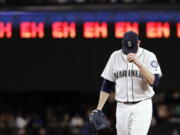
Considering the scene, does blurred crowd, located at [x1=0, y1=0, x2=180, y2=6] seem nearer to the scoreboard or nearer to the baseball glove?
the scoreboard

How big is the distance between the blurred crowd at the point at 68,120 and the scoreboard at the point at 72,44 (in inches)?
30.1

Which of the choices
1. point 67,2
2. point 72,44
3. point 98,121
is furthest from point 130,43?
point 72,44

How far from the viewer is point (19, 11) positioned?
1549cm

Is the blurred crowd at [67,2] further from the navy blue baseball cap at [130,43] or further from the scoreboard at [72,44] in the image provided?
the navy blue baseball cap at [130,43]

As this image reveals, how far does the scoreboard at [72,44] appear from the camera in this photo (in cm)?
1541

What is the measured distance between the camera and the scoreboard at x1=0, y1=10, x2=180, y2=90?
15.4m

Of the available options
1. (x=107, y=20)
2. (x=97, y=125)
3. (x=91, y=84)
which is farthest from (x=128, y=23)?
(x=97, y=125)

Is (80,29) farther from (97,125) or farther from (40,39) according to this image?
(97,125)

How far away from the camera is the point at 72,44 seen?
1575 centimetres

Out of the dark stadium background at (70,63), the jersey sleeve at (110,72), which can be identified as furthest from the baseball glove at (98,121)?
the dark stadium background at (70,63)

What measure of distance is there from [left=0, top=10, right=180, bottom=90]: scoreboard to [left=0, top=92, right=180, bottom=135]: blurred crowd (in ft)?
2.50

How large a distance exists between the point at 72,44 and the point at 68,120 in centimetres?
178

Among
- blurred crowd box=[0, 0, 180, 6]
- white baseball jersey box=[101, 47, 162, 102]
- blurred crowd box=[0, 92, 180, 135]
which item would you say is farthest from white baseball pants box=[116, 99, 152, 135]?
blurred crowd box=[0, 0, 180, 6]

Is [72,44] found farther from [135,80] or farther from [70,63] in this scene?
[135,80]
